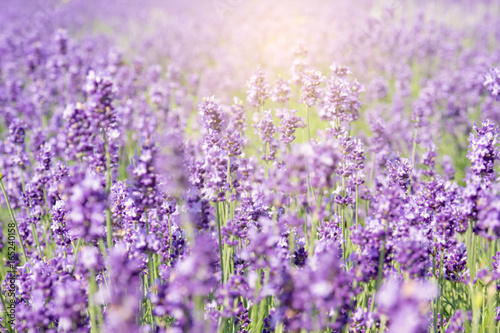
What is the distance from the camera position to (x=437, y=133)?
7.67 meters

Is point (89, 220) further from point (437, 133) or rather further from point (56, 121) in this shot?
point (437, 133)

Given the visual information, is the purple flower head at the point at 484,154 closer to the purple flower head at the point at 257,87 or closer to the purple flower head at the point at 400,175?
the purple flower head at the point at 400,175

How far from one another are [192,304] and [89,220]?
564 mm

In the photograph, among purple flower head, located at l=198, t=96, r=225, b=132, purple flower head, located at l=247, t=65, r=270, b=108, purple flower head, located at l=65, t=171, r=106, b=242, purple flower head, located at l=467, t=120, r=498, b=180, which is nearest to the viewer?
purple flower head, located at l=65, t=171, r=106, b=242

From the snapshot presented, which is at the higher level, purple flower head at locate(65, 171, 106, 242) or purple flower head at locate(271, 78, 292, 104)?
purple flower head at locate(271, 78, 292, 104)

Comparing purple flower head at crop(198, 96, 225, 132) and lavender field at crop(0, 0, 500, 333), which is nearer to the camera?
lavender field at crop(0, 0, 500, 333)

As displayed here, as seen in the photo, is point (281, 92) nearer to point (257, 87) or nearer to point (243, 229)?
point (257, 87)

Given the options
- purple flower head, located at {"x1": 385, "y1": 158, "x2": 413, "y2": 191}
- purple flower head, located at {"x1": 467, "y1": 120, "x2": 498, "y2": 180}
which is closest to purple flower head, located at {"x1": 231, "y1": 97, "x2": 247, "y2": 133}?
purple flower head, located at {"x1": 385, "y1": 158, "x2": 413, "y2": 191}

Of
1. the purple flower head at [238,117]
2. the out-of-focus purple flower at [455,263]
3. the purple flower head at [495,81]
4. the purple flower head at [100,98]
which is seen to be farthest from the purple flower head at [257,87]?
the out-of-focus purple flower at [455,263]

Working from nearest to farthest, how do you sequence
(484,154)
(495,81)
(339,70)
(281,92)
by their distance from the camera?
1. (484,154)
2. (495,81)
3. (339,70)
4. (281,92)

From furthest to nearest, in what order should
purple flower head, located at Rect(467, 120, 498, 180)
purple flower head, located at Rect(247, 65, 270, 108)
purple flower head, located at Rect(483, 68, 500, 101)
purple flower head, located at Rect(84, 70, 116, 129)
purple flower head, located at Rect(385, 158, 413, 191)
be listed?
purple flower head, located at Rect(247, 65, 270, 108) → purple flower head, located at Rect(483, 68, 500, 101) → purple flower head, located at Rect(385, 158, 413, 191) → purple flower head, located at Rect(467, 120, 498, 180) → purple flower head, located at Rect(84, 70, 116, 129)

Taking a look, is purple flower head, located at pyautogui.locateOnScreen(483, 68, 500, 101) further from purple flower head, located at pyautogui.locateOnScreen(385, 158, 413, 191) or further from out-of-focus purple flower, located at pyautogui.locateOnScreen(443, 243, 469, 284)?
out-of-focus purple flower, located at pyautogui.locateOnScreen(443, 243, 469, 284)

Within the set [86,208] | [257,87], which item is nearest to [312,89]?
[257,87]

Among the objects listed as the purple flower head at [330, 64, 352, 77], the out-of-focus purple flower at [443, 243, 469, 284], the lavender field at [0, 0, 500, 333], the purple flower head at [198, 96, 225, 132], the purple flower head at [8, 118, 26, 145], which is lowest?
the out-of-focus purple flower at [443, 243, 469, 284]
